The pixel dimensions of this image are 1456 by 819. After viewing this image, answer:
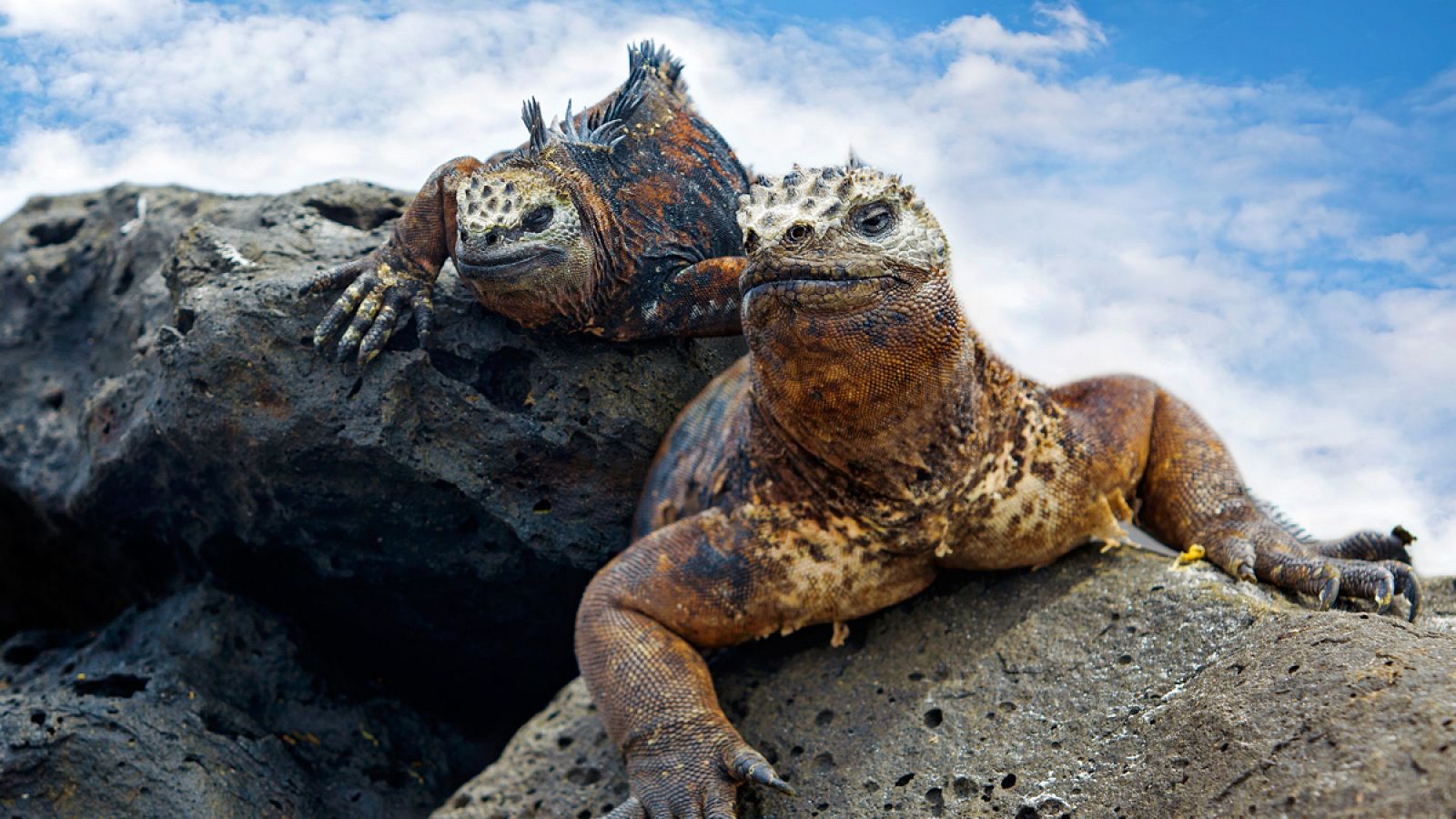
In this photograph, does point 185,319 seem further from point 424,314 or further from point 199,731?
point 199,731

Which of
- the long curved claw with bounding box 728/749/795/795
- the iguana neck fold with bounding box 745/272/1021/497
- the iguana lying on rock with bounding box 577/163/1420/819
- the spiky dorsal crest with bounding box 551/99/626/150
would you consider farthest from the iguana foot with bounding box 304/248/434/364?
the long curved claw with bounding box 728/749/795/795

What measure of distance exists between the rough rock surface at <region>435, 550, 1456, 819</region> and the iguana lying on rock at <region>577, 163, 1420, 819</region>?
0.20 m

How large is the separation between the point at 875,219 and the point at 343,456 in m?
2.14

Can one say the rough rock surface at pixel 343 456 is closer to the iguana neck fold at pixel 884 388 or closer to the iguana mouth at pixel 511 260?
the iguana mouth at pixel 511 260

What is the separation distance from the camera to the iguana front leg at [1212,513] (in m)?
3.79

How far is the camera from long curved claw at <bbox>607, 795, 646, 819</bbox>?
3.72 m

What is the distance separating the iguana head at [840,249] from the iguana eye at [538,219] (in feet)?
3.12

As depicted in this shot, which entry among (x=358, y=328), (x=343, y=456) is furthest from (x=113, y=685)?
(x=358, y=328)

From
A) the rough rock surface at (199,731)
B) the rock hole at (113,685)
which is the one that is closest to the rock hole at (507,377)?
the rough rock surface at (199,731)

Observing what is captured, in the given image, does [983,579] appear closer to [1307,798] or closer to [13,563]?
[1307,798]

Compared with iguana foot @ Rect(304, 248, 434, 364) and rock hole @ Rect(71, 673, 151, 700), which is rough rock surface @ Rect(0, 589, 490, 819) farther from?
iguana foot @ Rect(304, 248, 434, 364)

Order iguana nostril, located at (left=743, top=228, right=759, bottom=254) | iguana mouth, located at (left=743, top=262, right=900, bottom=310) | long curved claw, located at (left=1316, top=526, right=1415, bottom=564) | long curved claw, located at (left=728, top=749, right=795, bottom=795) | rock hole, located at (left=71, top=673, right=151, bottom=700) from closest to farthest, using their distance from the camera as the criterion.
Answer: iguana mouth, located at (left=743, top=262, right=900, bottom=310), iguana nostril, located at (left=743, top=228, right=759, bottom=254), long curved claw, located at (left=728, top=749, right=795, bottom=795), long curved claw, located at (left=1316, top=526, right=1415, bottom=564), rock hole, located at (left=71, top=673, right=151, bottom=700)

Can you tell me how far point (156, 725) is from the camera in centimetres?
436

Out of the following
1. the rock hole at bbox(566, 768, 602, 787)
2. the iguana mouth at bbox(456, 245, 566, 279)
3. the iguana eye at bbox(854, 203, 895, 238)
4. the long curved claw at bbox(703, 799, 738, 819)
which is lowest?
the rock hole at bbox(566, 768, 602, 787)
